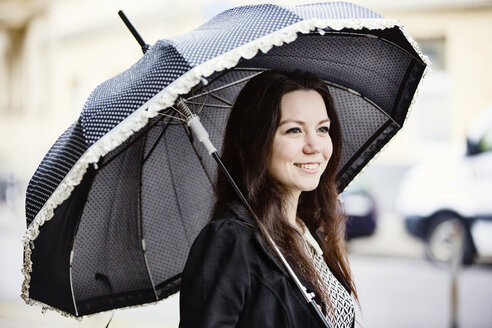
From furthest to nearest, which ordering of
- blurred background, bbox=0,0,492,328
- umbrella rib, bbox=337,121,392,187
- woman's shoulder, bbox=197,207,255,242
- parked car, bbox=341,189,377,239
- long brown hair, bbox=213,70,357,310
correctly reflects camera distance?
parked car, bbox=341,189,377,239, blurred background, bbox=0,0,492,328, umbrella rib, bbox=337,121,392,187, long brown hair, bbox=213,70,357,310, woman's shoulder, bbox=197,207,255,242

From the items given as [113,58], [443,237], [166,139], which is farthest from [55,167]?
[113,58]

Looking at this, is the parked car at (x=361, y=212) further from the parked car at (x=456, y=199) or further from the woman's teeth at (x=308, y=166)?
the woman's teeth at (x=308, y=166)

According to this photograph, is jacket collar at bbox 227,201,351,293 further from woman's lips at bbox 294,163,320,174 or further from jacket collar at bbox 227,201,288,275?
woman's lips at bbox 294,163,320,174

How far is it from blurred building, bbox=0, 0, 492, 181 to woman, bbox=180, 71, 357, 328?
10220mm

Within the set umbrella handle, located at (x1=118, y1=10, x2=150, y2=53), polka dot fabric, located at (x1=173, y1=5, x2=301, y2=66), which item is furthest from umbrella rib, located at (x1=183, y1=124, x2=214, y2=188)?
polka dot fabric, located at (x1=173, y1=5, x2=301, y2=66)

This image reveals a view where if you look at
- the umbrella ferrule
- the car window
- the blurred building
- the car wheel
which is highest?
the blurred building

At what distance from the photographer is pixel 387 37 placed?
250 cm

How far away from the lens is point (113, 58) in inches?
616

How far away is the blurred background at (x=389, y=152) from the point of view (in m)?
7.84

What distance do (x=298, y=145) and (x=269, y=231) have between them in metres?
0.30

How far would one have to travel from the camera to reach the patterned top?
222 cm

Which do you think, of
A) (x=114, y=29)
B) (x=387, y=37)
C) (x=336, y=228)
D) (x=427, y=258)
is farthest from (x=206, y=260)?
(x=114, y=29)

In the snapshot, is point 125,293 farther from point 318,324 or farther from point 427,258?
point 427,258

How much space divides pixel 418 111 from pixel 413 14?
1.79 meters
